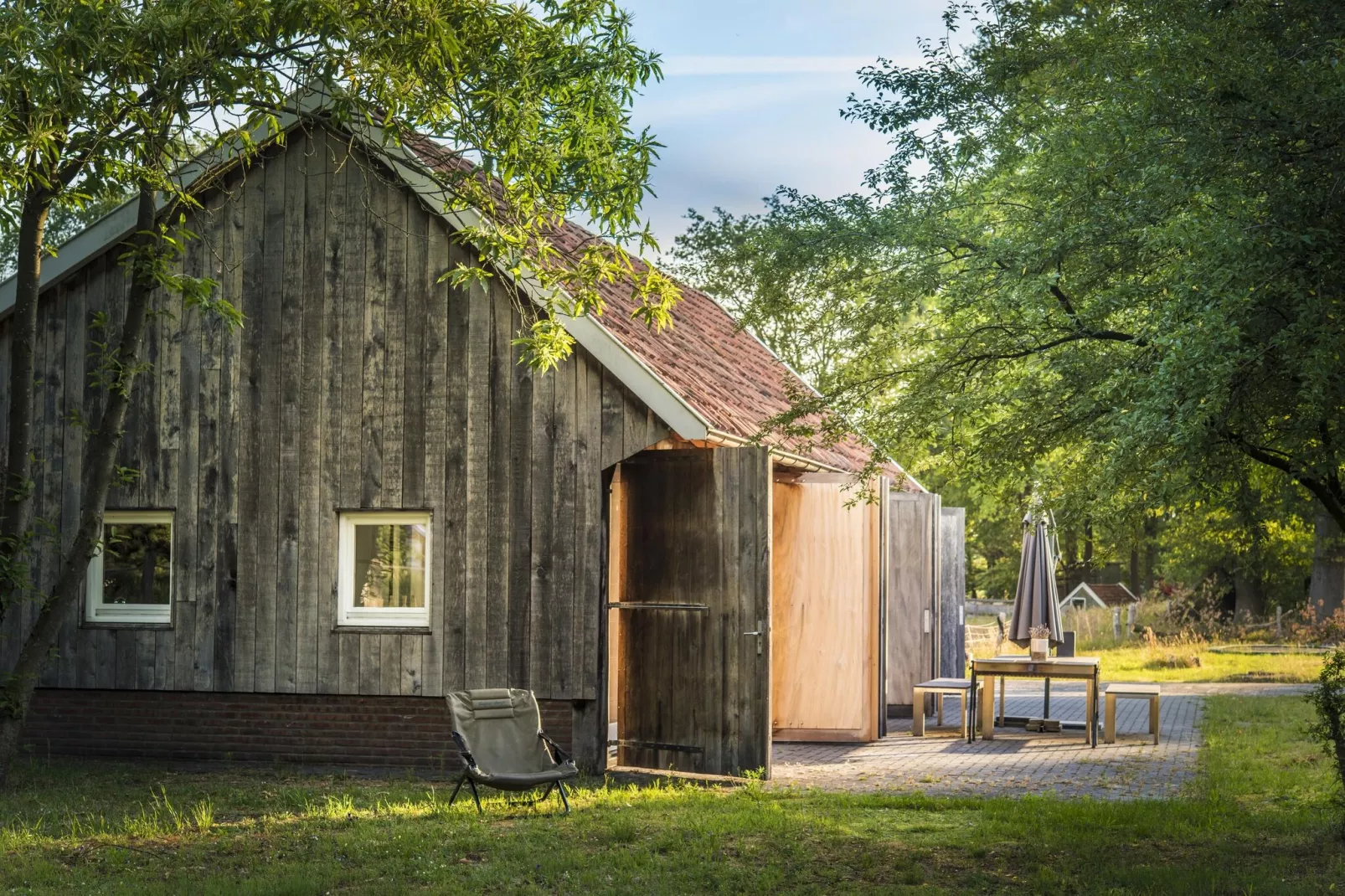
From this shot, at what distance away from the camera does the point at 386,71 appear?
34.8 feet

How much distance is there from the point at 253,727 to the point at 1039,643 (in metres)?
7.99

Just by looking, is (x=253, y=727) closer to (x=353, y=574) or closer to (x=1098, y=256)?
(x=353, y=574)

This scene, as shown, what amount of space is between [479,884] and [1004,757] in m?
7.23

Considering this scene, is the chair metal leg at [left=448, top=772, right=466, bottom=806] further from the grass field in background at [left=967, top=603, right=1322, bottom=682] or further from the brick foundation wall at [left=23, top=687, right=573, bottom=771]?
the grass field in background at [left=967, top=603, right=1322, bottom=682]

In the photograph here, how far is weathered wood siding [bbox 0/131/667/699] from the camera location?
12703 mm

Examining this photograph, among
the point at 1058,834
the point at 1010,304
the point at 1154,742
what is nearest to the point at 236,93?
the point at 1010,304

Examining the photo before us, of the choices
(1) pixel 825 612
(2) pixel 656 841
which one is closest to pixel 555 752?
(2) pixel 656 841

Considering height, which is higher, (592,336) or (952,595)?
(592,336)

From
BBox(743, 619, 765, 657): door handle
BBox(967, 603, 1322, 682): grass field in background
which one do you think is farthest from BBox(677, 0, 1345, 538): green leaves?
BBox(967, 603, 1322, 682): grass field in background

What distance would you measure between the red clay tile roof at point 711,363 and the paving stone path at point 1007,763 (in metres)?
2.75

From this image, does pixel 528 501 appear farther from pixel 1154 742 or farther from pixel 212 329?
pixel 1154 742

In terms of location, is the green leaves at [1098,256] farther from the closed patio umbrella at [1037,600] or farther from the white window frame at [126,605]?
the white window frame at [126,605]

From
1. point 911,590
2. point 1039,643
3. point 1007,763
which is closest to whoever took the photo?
point 1007,763

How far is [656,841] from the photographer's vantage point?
9266mm
